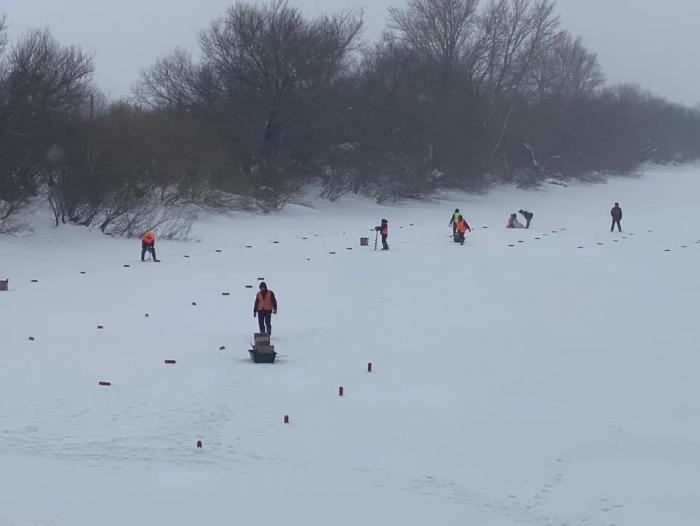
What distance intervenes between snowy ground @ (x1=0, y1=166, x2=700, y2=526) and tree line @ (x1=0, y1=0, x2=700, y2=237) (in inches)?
206

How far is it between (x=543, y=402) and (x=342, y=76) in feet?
149

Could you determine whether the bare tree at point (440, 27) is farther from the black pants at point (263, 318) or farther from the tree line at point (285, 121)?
the black pants at point (263, 318)

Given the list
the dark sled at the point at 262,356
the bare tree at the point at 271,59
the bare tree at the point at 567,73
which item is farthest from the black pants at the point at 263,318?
the bare tree at the point at 567,73

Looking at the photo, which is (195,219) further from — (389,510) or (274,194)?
(389,510)

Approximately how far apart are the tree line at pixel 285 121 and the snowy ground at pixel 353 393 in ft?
17.2

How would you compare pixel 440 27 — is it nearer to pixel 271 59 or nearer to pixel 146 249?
pixel 271 59

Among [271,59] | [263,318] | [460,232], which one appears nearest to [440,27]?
[271,59]

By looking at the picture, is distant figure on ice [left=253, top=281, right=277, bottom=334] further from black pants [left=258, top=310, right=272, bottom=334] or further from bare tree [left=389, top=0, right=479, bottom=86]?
bare tree [left=389, top=0, right=479, bottom=86]

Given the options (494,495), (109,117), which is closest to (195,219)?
(109,117)

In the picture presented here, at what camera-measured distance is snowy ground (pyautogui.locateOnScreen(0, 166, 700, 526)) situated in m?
10.2

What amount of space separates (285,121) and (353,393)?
40.0 metres

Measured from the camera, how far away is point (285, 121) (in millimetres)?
53594

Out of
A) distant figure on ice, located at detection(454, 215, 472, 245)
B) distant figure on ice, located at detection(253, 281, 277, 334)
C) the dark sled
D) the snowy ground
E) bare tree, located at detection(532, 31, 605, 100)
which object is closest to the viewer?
the snowy ground

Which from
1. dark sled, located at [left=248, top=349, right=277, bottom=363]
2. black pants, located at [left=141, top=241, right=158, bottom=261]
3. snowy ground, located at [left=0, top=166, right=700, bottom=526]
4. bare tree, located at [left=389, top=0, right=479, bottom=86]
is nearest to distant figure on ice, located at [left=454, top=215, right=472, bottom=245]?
snowy ground, located at [left=0, top=166, right=700, bottom=526]
